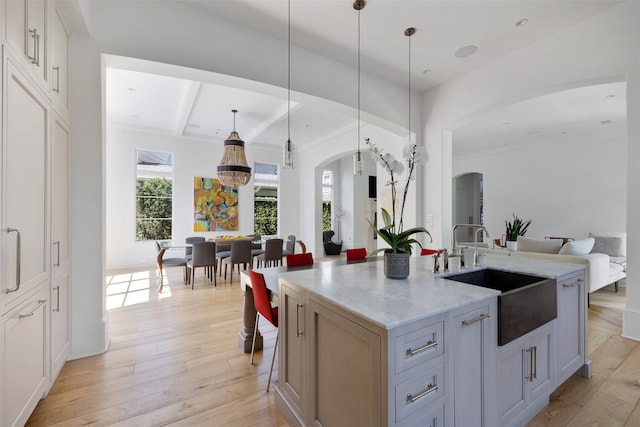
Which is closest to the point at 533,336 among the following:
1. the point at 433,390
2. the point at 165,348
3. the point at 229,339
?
the point at 433,390

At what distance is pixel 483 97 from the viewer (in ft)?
13.1

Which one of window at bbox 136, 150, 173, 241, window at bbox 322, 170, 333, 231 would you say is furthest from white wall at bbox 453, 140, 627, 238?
window at bbox 136, 150, 173, 241

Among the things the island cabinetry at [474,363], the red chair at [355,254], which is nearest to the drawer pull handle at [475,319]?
the island cabinetry at [474,363]

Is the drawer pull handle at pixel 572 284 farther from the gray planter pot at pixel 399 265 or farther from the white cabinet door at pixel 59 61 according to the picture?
the white cabinet door at pixel 59 61

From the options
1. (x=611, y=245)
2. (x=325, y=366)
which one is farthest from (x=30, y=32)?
(x=611, y=245)

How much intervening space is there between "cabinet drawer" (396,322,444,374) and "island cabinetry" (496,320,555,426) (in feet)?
1.68

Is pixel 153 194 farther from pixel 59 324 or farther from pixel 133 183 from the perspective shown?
pixel 59 324

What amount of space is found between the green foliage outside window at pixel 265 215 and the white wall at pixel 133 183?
1107 millimetres

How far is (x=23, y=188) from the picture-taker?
1.61 m

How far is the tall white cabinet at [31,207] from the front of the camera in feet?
4.67

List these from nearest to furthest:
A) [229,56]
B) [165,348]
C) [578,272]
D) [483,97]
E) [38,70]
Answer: [38,70] → [578,272] → [165,348] → [229,56] → [483,97]

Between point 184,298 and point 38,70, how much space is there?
3.27m

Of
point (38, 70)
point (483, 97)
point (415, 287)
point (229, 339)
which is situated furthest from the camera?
point (483, 97)

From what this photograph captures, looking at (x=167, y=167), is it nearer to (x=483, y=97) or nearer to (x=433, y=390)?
(x=483, y=97)
